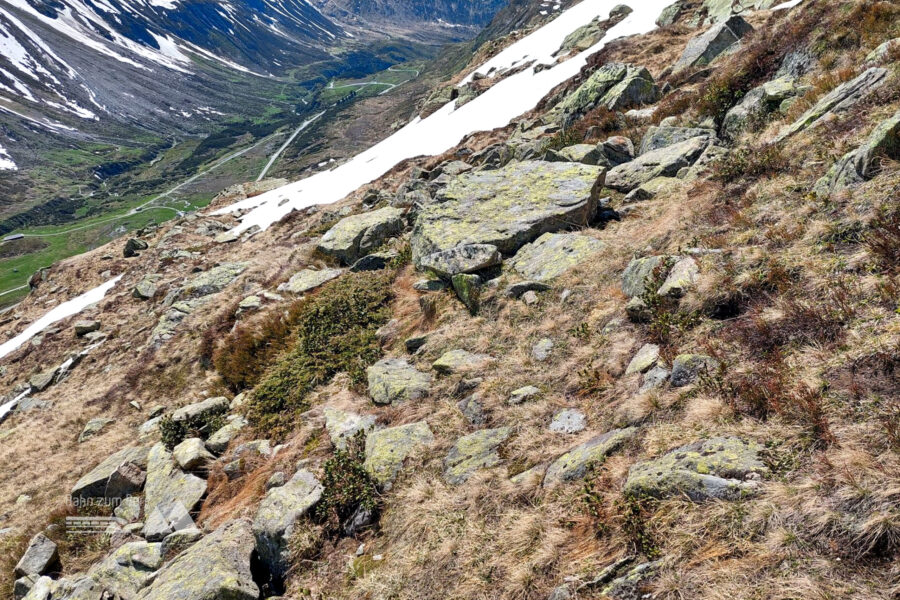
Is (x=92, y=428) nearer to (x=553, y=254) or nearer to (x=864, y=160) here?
(x=553, y=254)

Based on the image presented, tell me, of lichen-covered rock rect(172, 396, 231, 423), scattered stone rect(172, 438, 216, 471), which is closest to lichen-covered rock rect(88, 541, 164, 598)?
scattered stone rect(172, 438, 216, 471)

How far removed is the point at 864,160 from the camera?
22.3 feet

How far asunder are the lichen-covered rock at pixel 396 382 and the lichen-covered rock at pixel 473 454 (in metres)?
2.01

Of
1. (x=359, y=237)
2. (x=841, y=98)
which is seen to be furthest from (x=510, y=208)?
(x=841, y=98)

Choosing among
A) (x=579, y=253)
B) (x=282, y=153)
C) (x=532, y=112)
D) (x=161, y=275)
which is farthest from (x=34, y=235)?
(x=579, y=253)

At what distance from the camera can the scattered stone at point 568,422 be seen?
6.32m

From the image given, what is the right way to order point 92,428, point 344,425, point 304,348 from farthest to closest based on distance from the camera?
point 92,428 < point 304,348 < point 344,425

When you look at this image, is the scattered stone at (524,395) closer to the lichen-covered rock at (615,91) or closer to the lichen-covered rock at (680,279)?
the lichen-covered rock at (680,279)

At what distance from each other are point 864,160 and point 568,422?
6210mm

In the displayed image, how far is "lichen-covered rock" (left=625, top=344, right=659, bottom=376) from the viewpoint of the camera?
6422 millimetres

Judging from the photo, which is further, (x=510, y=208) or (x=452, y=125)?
(x=452, y=125)

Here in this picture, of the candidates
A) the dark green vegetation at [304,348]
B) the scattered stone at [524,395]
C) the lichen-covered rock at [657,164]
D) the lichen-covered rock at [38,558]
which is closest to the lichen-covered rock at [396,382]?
the dark green vegetation at [304,348]

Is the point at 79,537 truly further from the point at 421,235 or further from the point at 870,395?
the point at 870,395

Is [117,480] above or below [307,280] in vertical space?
below
